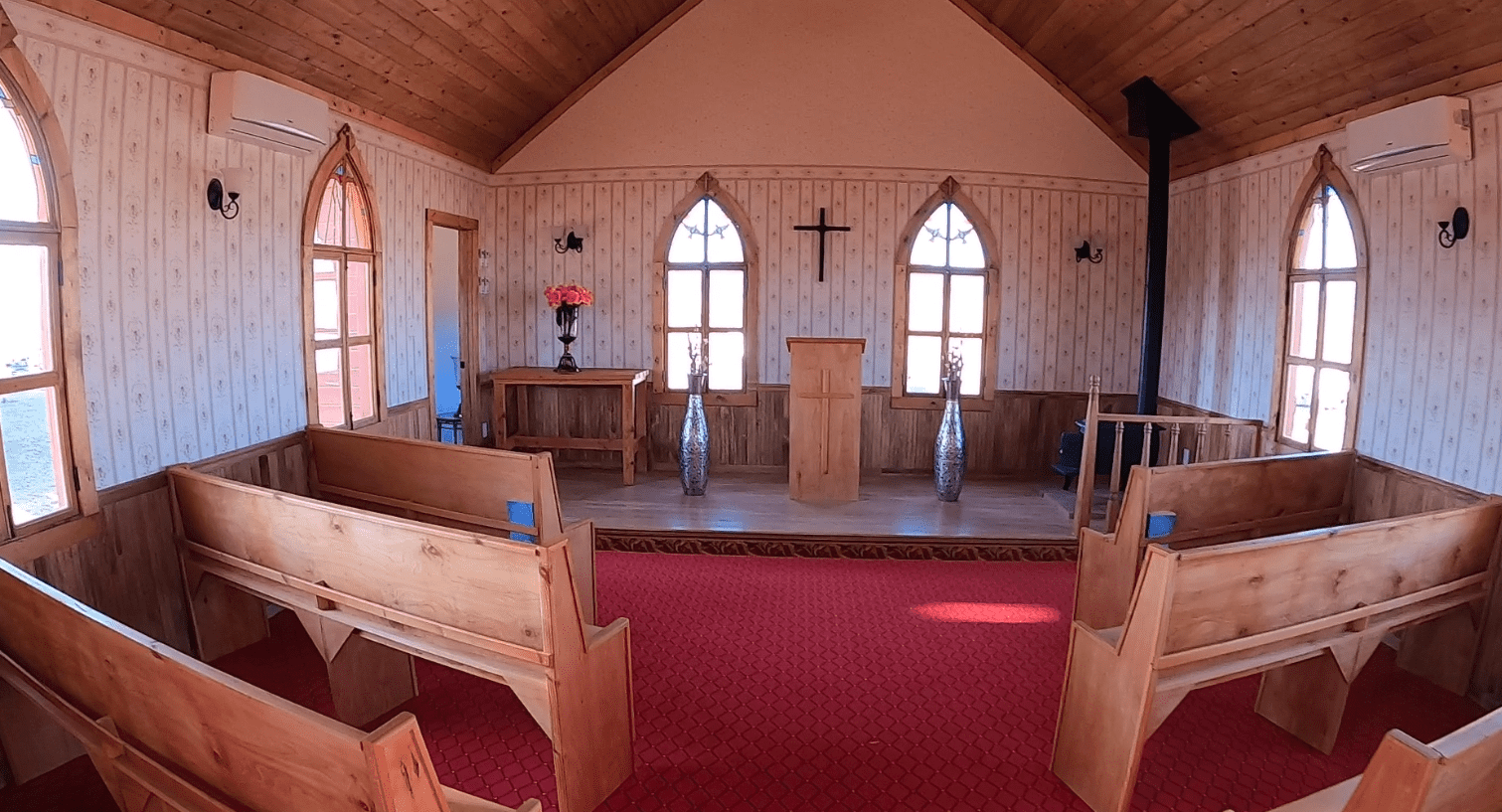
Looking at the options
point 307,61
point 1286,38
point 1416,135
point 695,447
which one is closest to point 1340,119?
point 1286,38

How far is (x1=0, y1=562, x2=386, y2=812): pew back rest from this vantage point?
144 cm

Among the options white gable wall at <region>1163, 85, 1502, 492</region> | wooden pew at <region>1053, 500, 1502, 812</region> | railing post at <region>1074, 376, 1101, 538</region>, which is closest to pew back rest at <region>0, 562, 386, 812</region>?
wooden pew at <region>1053, 500, 1502, 812</region>

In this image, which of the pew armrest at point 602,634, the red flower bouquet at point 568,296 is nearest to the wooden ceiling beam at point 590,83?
the red flower bouquet at point 568,296

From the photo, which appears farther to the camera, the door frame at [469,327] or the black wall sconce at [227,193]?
the door frame at [469,327]

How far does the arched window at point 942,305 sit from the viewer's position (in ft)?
22.9

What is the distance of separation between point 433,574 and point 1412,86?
5.04 meters

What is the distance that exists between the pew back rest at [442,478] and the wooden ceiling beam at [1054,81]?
531 centimetres

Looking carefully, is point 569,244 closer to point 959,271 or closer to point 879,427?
point 879,427

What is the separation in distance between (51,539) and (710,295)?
4874 mm

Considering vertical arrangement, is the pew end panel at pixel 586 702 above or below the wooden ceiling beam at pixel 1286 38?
below

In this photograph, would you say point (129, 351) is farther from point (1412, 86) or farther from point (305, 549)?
point (1412, 86)

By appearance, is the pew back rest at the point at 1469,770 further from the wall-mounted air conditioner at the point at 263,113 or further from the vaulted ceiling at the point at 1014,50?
the wall-mounted air conditioner at the point at 263,113

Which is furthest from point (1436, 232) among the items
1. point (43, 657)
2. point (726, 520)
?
point (43, 657)

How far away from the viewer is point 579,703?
258 cm
